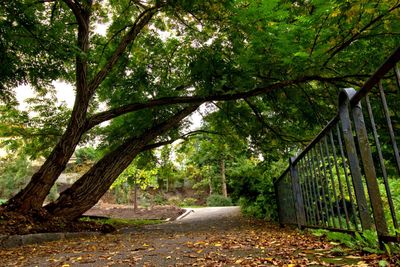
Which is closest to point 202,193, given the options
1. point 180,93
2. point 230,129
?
point 230,129

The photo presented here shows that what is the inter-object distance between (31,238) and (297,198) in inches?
189

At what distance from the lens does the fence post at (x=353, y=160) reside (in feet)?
8.00

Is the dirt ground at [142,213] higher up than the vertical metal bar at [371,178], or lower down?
lower down

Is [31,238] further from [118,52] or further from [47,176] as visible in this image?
[118,52]

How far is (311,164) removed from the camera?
3.88m

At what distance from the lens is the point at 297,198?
4.76 m

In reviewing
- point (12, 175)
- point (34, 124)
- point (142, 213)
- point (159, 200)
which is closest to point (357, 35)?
point (34, 124)

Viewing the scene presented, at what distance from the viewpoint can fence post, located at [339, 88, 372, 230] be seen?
8.00ft

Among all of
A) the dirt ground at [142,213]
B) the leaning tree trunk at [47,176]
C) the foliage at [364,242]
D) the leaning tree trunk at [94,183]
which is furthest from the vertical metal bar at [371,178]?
the dirt ground at [142,213]

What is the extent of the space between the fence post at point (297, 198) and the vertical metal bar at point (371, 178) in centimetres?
258

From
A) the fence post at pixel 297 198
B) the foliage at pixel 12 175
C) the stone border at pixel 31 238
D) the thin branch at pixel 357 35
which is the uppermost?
the foliage at pixel 12 175

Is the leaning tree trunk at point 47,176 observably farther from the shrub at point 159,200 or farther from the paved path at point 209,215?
the shrub at point 159,200

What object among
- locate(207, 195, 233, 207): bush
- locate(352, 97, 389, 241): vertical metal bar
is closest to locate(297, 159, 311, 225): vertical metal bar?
locate(352, 97, 389, 241): vertical metal bar

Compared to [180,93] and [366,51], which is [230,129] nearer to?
[180,93]
